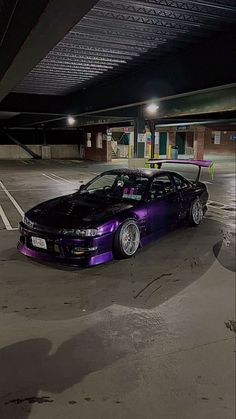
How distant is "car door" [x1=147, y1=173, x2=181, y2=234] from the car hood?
1.44 feet

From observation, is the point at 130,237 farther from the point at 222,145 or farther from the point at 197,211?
the point at 222,145

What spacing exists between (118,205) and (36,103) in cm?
881

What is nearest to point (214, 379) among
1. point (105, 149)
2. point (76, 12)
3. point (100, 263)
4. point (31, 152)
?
point (100, 263)

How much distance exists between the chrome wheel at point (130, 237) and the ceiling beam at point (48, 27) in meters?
2.46

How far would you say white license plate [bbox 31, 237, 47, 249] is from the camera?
4680 millimetres

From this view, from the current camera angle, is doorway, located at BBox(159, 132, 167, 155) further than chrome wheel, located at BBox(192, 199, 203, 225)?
Yes

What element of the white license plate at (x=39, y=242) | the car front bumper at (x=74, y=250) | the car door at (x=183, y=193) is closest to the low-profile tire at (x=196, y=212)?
the car door at (x=183, y=193)

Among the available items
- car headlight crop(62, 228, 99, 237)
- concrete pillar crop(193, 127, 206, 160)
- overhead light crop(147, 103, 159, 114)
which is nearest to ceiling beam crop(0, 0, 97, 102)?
car headlight crop(62, 228, 99, 237)

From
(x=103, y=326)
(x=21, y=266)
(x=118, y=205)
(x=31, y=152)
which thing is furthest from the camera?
(x=31, y=152)

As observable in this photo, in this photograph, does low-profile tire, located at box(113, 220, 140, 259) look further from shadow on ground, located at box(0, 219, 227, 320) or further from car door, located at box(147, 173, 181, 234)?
car door, located at box(147, 173, 181, 234)

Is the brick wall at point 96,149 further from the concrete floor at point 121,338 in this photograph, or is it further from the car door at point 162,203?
the concrete floor at point 121,338

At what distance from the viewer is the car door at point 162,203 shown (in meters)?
5.61

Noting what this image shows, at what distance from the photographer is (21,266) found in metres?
4.84

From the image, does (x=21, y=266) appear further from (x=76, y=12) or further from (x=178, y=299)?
(x=76, y=12)
